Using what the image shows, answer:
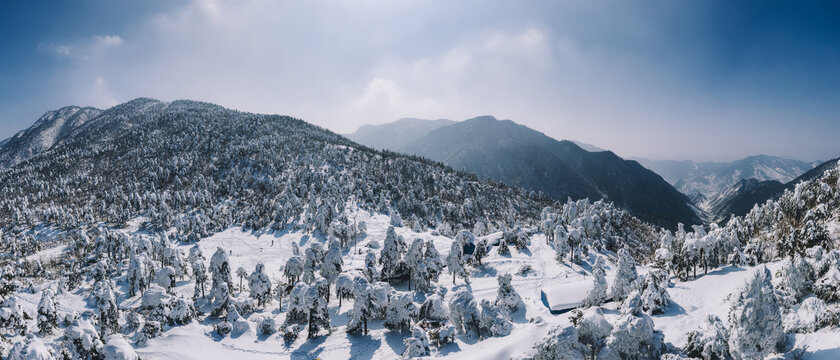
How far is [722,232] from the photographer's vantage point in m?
52.0

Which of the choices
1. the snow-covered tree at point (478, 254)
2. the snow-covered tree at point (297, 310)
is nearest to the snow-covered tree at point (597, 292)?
the snow-covered tree at point (478, 254)

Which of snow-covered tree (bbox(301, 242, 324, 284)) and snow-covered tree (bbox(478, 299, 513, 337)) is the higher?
snow-covered tree (bbox(301, 242, 324, 284))

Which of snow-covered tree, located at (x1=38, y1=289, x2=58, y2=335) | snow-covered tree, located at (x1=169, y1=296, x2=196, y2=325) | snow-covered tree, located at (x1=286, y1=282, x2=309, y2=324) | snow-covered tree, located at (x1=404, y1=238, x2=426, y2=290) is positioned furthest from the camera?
snow-covered tree, located at (x1=404, y1=238, x2=426, y2=290)

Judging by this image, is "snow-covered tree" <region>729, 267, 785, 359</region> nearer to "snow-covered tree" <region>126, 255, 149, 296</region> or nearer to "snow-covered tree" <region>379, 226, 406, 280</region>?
"snow-covered tree" <region>379, 226, 406, 280</region>

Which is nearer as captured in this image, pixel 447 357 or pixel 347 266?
pixel 447 357

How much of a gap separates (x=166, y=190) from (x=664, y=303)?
733ft

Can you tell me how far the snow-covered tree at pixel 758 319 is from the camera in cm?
2500

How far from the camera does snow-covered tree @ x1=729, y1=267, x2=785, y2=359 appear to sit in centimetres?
2500

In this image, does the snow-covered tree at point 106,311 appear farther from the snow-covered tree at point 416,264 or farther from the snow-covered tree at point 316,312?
the snow-covered tree at point 416,264

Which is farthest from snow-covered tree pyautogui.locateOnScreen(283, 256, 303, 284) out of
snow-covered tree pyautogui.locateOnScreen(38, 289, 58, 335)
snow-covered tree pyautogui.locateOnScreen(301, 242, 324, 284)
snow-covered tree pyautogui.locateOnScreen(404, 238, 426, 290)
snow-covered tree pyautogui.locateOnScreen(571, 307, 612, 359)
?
snow-covered tree pyautogui.locateOnScreen(571, 307, 612, 359)

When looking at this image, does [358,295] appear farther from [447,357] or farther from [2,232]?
[2,232]

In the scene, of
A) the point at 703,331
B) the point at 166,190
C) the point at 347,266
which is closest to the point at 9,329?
the point at 347,266

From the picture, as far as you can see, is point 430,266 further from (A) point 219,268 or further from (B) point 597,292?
(A) point 219,268

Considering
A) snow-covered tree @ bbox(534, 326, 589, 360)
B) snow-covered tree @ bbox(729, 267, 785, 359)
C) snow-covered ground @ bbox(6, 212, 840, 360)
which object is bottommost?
snow-covered ground @ bbox(6, 212, 840, 360)
